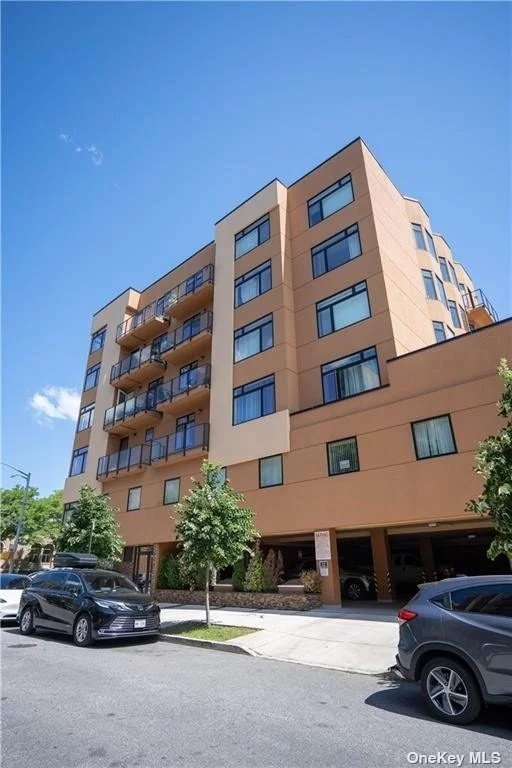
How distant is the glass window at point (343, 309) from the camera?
1750 cm

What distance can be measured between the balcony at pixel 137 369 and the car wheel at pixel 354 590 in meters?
15.2

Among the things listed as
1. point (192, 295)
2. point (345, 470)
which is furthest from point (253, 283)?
point (345, 470)

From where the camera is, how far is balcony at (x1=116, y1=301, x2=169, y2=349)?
86.8 feet

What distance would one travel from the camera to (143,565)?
24.1 m

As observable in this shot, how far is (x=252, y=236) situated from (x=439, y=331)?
417 inches

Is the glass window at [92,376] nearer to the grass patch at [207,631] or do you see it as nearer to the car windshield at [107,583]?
the car windshield at [107,583]

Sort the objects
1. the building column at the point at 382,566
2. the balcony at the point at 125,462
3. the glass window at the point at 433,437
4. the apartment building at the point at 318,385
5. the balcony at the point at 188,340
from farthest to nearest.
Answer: the balcony at the point at 125,462, the balcony at the point at 188,340, the building column at the point at 382,566, the apartment building at the point at 318,385, the glass window at the point at 433,437

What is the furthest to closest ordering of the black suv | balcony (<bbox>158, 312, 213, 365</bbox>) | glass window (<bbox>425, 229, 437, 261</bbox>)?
glass window (<bbox>425, 229, 437, 261</bbox>) < balcony (<bbox>158, 312, 213, 365</bbox>) < the black suv

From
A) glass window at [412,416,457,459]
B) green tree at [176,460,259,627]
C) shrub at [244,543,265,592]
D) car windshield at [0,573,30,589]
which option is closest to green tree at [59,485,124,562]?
car windshield at [0,573,30,589]

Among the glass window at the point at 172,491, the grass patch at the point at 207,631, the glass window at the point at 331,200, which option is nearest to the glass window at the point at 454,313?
the glass window at the point at 331,200

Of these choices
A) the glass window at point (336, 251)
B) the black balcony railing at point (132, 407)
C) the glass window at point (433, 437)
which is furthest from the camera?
the black balcony railing at point (132, 407)

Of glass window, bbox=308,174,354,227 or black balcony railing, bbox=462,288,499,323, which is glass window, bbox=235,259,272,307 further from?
black balcony railing, bbox=462,288,499,323

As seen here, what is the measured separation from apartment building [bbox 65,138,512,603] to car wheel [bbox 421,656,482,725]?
7.51 meters

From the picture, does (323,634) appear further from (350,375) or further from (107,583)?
(350,375)
